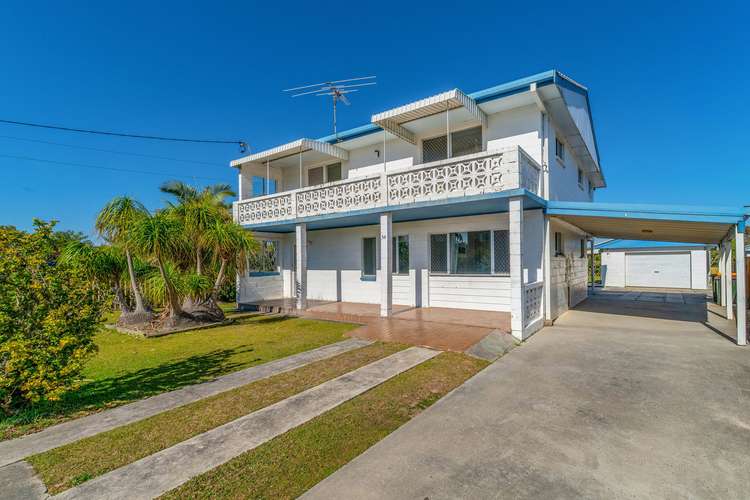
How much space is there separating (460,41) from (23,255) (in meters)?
16.8

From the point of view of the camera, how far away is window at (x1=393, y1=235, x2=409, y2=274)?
1259 centimetres

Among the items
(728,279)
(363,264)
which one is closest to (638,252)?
(728,279)

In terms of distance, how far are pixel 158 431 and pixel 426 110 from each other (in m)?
9.60

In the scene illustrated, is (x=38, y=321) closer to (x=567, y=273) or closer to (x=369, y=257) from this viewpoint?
(x=369, y=257)

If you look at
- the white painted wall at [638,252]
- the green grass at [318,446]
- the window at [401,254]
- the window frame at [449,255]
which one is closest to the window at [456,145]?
the window frame at [449,255]

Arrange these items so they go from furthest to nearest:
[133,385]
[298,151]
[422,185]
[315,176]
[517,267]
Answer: [315,176]
[298,151]
[422,185]
[517,267]
[133,385]

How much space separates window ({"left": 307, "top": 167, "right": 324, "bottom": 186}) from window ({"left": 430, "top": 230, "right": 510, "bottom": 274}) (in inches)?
250

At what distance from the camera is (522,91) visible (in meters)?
9.26

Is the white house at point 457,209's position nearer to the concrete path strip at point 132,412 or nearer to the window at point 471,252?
the window at point 471,252

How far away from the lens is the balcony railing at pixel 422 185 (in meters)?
8.40

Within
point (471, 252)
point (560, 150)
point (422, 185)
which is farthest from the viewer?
point (560, 150)

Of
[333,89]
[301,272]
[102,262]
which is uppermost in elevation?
[333,89]

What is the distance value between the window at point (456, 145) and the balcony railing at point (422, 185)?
2387 millimetres

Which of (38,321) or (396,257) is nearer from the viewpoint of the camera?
(38,321)
